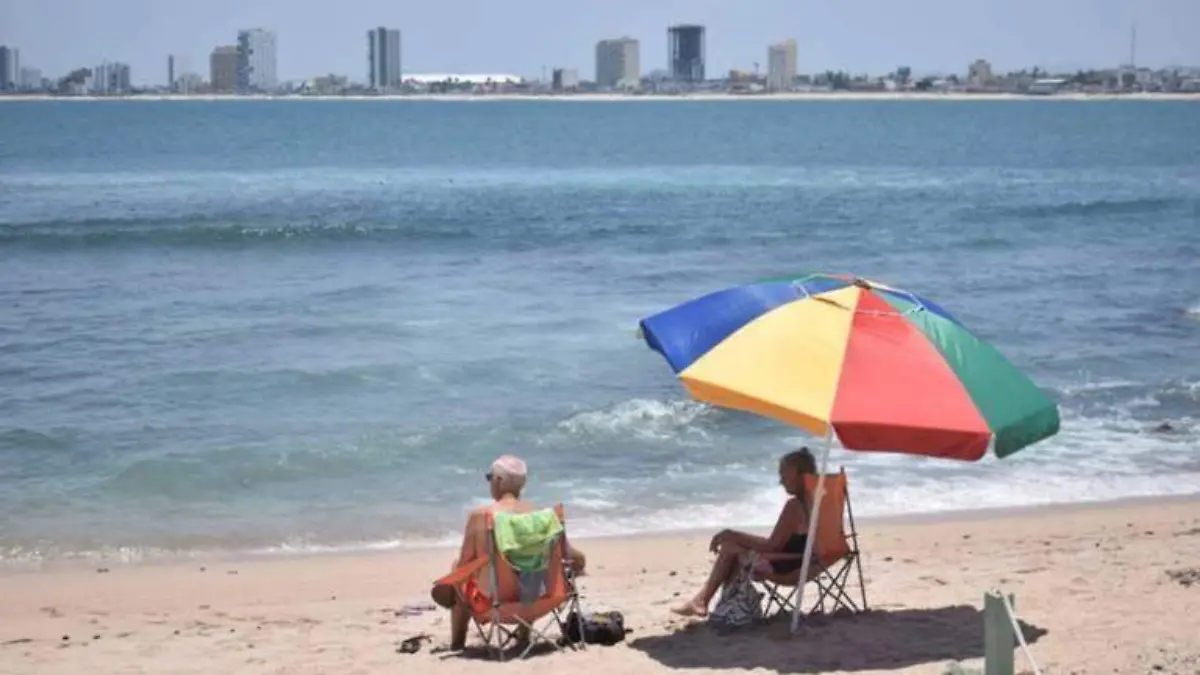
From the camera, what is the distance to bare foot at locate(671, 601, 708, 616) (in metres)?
8.27

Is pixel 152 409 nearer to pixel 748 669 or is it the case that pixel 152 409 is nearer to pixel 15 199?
pixel 748 669

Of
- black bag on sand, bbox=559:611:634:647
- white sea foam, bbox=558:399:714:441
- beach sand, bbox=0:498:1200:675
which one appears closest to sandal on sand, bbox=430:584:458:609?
beach sand, bbox=0:498:1200:675

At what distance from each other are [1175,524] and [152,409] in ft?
30.1

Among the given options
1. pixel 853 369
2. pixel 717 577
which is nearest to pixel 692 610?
pixel 717 577

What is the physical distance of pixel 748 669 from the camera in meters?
7.49

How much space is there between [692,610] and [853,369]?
5.57 ft

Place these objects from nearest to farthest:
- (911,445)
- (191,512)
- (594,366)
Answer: (911,445)
(191,512)
(594,366)

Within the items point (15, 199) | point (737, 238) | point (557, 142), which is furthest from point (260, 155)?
point (737, 238)

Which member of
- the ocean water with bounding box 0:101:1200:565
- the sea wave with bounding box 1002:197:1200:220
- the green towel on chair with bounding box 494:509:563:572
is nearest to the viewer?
the green towel on chair with bounding box 494:509:563:572

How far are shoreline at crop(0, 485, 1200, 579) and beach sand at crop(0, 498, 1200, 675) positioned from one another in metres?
0.06

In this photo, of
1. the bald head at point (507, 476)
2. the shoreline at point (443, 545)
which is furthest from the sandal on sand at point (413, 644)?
the shoreline at point (443, 545)

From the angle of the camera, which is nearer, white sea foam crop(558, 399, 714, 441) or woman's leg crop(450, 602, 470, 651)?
woman's leg crop(450, 602, 470, 651)

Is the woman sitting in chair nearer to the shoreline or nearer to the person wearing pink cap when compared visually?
the person wearing pink cap

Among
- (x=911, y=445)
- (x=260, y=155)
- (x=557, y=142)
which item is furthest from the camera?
(x=557, y=142)
